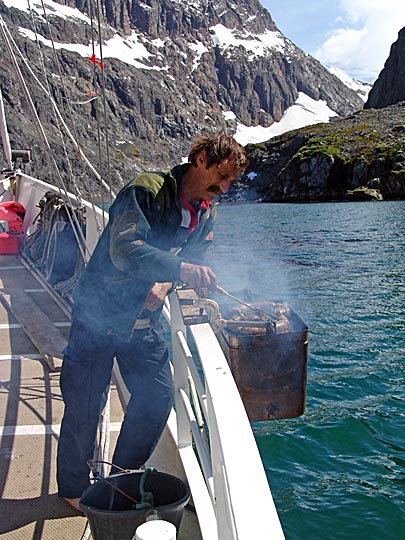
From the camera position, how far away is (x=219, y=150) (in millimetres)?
2441

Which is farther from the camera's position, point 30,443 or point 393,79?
point 393,79

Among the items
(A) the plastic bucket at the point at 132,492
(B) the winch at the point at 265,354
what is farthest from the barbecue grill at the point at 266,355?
(A) the plastic bucket at the point at 132,492

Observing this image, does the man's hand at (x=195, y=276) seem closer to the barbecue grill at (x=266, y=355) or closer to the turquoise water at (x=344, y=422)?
the barbecue grill at (x=266, y=355)

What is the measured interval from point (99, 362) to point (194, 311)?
0.59 meters

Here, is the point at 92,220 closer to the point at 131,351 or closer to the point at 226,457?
the point at 131,351

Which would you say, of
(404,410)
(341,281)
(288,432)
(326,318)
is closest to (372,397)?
(404,410)

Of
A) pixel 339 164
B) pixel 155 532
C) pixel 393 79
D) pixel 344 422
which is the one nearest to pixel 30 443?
pixel 155 532

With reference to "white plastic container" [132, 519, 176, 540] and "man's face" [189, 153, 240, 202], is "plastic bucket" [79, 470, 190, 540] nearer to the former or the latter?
"white plastic container" [132, 519, 176, 540]

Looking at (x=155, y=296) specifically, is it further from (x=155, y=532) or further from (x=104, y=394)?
(x=155, y=532)

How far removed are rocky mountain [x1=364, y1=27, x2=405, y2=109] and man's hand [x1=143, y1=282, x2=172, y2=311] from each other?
483 feet

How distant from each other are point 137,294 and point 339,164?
299ft

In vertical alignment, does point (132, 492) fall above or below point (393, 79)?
below

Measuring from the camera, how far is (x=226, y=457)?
56.7 inches

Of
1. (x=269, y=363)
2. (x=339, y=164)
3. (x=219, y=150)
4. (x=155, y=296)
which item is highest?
(x=339, y=164)
